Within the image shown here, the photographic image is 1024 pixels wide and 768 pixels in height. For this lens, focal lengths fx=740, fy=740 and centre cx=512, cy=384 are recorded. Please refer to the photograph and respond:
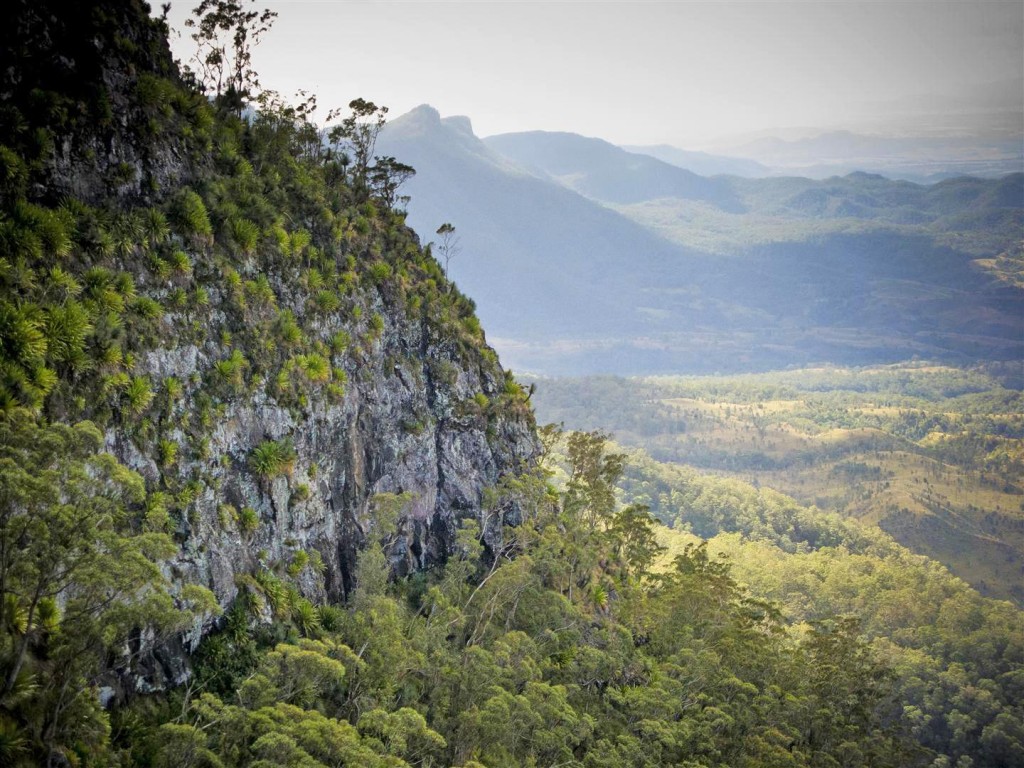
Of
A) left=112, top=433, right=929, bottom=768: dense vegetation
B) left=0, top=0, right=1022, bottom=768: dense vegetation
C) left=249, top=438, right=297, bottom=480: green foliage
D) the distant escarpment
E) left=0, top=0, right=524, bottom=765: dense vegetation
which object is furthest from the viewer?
left=249, top=438, right=297, bottom=480: green foliage

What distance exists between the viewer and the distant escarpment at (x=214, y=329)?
62.0 feet

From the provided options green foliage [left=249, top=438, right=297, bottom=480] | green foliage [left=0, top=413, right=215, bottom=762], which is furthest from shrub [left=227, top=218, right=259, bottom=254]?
green foliage [left=0, top=413, right=215, bottom=762]

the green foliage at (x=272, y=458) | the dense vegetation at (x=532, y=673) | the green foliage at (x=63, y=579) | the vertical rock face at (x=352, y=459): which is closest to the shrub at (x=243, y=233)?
the vertical rock face at (x=352, y=459)

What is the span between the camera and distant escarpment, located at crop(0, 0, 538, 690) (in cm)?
1889

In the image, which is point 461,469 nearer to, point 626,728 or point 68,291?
point 626,728

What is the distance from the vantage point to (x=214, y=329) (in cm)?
2397

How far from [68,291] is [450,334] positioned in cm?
1925

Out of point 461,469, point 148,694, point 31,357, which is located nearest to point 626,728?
point 461,469

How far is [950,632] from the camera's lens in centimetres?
8000

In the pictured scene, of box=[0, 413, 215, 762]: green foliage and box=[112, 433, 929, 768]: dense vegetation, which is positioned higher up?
box=[0, 413, 215, 762]: green foliage

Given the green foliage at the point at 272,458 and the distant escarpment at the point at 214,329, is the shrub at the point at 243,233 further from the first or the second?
the green foliage at the point at 272,458

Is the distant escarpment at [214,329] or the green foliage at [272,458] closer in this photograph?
the distant escarpment at [214,329]

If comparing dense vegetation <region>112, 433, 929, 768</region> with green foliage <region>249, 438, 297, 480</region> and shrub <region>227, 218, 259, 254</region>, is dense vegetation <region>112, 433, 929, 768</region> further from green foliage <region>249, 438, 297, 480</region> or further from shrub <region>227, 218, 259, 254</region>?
shrub <region>227, 218, 259, 254</region>

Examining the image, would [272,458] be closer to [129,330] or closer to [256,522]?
[256,522]
